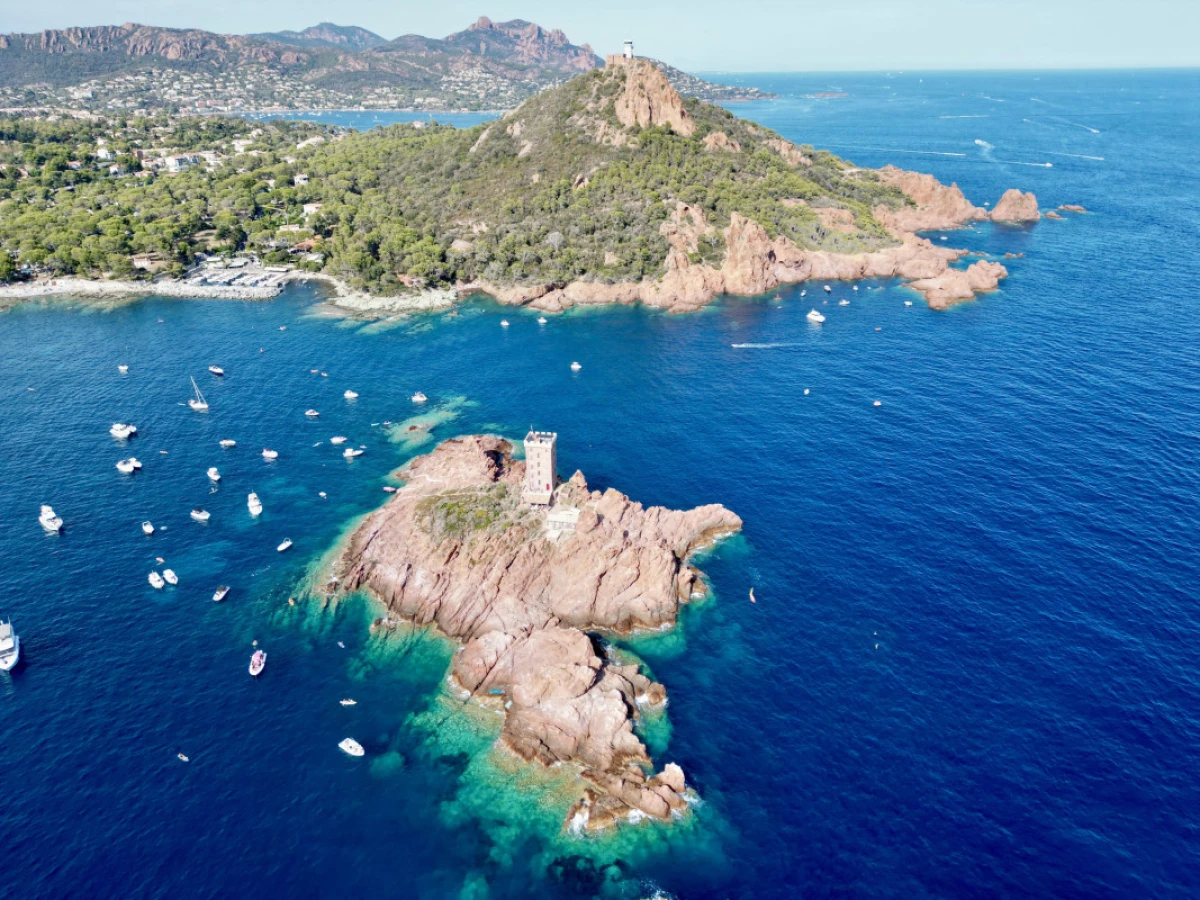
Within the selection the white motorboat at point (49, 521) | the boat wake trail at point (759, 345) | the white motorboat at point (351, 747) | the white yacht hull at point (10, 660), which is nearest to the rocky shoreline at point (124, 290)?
the white motorboat at point (49, 521)

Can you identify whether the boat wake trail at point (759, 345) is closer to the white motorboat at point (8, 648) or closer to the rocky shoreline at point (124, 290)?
the rocky shoreline at point (124, 290)

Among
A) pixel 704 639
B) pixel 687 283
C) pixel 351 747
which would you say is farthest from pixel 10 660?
pixel 687 283

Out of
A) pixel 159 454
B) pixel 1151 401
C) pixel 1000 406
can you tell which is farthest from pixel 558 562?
pixel 1151 401

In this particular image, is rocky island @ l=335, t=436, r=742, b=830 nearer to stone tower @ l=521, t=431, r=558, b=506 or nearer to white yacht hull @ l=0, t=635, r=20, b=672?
stone tower @ l=521, t=431, r=558, b=506

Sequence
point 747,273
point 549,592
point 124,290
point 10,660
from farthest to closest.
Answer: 1. point 124,290
2. point 747,273
3. point 549,592
4. point 10,660

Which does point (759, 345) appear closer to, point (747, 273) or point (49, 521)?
point (747, 273)

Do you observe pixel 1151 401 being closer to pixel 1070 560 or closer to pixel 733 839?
pixel 1070 560

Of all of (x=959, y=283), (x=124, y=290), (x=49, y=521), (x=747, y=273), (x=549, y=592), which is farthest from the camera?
(x=124, y=290)
